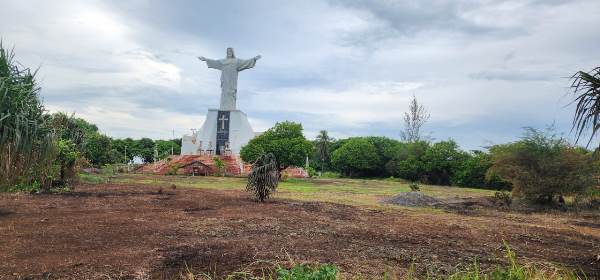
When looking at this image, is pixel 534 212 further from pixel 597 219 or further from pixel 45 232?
pixel 45 232

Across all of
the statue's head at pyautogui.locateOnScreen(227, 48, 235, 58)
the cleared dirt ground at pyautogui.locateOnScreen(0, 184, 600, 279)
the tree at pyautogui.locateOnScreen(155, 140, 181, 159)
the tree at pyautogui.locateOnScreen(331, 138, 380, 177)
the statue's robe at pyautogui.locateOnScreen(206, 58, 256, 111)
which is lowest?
the cleared dirt ground at pyautogui.locateOnScreen(0, 184, 600, 279)

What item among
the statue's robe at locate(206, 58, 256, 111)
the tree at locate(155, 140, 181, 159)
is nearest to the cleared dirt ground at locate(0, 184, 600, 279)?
the statue's robe at locate(206, 58, 256, 111)

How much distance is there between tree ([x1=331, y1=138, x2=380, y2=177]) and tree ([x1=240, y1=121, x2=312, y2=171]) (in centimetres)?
1733

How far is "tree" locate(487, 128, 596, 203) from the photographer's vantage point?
2089 centimetres

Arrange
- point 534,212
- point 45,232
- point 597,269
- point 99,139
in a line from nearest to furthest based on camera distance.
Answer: point 597,269 < point 45,232 < point 534,212 < point 99,139

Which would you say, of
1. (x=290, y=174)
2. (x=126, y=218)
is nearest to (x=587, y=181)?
(x=126, y=218)

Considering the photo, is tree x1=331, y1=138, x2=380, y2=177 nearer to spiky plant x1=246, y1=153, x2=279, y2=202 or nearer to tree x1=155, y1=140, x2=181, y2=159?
tree x1=155, y1=140, x2=181, y2=159

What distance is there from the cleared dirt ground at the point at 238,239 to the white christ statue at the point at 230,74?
42592 mm

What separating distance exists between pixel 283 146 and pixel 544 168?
912 inches

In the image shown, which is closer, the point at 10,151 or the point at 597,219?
the point at 10,151

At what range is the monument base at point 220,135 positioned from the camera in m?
56.8

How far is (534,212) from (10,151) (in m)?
19.4

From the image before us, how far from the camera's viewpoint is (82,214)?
41.2 feet

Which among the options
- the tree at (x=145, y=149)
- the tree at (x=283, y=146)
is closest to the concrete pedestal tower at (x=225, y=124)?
the tree at (x=145, y=149)
